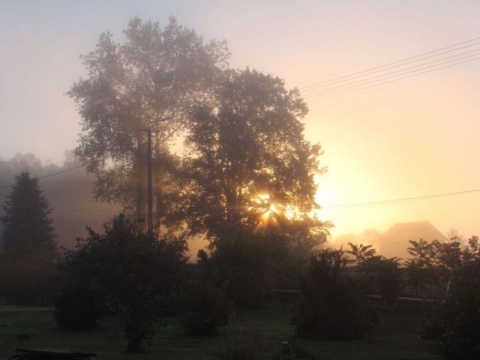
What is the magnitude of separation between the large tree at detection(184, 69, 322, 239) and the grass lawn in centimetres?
1913

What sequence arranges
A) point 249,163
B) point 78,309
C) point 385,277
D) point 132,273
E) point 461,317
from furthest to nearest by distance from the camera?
point 249,163 → point 385,277 → point 78,309 → point 132,273 → point 461,317

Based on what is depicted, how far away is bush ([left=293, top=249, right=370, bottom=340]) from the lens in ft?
76.7

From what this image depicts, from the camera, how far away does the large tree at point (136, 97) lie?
53.3 m

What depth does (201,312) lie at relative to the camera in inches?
953

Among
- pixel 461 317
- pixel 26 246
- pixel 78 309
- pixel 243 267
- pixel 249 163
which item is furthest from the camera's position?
pixel 26 246

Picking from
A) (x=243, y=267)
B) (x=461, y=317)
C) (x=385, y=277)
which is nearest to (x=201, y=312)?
(x=461, y=317)

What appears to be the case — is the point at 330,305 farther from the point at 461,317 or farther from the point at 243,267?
the point at 243,267

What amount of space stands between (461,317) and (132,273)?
380 inches

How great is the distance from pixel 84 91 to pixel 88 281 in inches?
1149

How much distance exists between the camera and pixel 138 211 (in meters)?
52.7

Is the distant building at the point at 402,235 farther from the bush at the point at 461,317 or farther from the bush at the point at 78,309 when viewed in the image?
the bush at the point at 461,317

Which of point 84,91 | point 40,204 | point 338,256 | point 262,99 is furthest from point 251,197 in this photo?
point 338,256

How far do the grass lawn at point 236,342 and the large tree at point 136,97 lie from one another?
2347 centimetres

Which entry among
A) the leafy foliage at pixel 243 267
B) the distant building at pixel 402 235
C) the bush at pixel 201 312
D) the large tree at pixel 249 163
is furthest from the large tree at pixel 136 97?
the distant building at pixel 402 235
